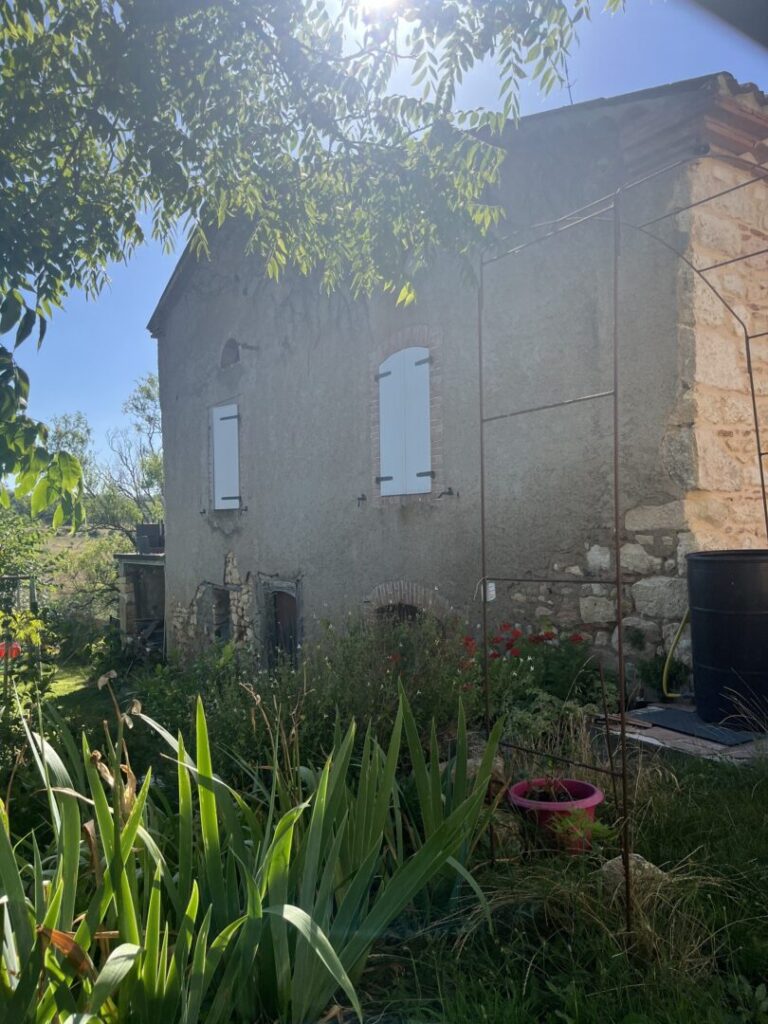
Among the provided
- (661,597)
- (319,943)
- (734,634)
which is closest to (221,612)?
(661,597)

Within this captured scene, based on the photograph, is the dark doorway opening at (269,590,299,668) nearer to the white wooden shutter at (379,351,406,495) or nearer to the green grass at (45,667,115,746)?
the green grass at (45,667,115,746)

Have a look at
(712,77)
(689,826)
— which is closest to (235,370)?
(712,77)

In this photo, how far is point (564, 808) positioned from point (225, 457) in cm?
899

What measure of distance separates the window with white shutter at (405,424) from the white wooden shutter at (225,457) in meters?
3.41

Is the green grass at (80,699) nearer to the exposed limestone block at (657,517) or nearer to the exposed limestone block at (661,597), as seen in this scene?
the exposed limestone block at (661,597)

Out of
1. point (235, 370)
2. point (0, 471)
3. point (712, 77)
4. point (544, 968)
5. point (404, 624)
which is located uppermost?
point (712, 77)

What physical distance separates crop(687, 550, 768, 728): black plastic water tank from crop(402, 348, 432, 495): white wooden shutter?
3.17m

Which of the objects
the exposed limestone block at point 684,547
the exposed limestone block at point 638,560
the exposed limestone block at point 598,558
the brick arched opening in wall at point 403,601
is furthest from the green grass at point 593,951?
the brick arched opening in wall at point 403,601

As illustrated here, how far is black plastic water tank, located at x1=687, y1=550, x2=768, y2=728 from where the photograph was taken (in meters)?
4.41

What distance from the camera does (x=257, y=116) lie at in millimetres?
4293

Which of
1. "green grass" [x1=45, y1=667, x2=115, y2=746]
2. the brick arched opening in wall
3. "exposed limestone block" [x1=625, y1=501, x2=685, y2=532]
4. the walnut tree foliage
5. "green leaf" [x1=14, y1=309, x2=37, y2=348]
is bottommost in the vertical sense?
"green grass" [x1=45, y1=667, x2=115, y2=746]

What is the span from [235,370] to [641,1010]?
992 cm

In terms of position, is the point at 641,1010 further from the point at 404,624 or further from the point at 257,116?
the point at 257,116

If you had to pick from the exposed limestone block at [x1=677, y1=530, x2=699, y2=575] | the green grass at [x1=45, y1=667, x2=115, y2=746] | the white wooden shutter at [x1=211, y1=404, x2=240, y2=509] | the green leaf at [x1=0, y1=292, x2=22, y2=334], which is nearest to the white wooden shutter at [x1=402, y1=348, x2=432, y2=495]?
the exposed limestone block at [x1=677, y1=530, x2=699, y2=575]
